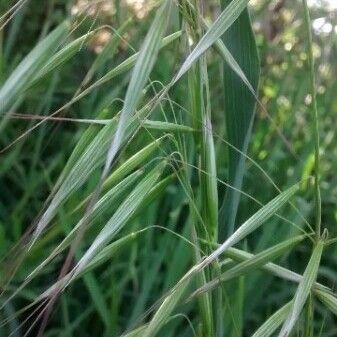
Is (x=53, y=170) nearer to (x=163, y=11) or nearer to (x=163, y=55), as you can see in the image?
(x=163, y=55)

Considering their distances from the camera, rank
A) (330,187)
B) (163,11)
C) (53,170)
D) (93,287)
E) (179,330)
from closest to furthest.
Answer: (163,11), (93,287), (179,330), (53,170), (330,187)

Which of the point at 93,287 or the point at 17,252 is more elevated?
the point at 17,252

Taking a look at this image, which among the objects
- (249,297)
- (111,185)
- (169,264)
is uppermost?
(111,185)

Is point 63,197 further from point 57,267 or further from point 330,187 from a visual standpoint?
point 330,187

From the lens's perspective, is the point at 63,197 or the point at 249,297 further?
the point at 249,297

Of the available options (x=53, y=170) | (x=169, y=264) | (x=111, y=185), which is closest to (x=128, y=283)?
(x=169, y=264)

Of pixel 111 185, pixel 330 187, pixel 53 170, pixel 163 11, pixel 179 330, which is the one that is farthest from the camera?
pixel 330 187
